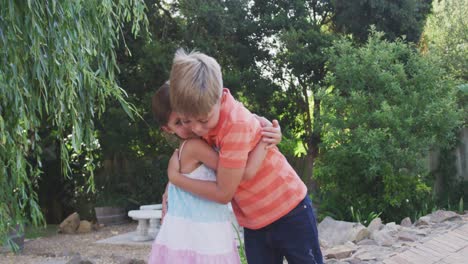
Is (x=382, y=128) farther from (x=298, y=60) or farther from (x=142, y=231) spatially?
(x=142, y=231)

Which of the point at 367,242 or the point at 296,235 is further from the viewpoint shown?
the point at 367,242

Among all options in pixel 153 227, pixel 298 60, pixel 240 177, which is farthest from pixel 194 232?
pixel 298 60

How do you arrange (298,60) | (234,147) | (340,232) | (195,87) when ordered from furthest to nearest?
(298,60) → (340,232) → (234,147) → (195,87)

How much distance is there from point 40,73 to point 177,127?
1503 millimetres

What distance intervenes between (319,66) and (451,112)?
311cm

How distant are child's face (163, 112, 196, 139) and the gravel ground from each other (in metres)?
2.96

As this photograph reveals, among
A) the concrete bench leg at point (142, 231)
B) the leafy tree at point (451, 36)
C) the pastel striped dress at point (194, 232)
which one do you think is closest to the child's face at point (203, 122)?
the pastel striped dress at point (194, 232)

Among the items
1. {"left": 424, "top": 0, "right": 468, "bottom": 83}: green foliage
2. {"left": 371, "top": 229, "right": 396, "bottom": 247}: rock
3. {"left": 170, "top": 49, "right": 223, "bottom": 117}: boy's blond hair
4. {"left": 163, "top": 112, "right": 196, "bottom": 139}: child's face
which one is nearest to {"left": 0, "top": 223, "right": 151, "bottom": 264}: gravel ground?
{"left": 371, "top": 229, "right": 396, "bottom": 247}: rock

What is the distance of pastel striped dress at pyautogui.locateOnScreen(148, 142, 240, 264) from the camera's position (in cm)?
188

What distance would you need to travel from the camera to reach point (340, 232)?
18.5ft

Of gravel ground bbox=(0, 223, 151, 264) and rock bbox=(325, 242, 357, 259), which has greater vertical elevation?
rock bbox=(325, 242, 357, 259)

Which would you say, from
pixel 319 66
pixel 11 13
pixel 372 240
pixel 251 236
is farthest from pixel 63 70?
pixel 319 66

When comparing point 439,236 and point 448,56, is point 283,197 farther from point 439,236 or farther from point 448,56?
point 448,56

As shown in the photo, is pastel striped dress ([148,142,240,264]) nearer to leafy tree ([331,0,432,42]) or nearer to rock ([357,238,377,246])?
rock ([357,238,377,246])
